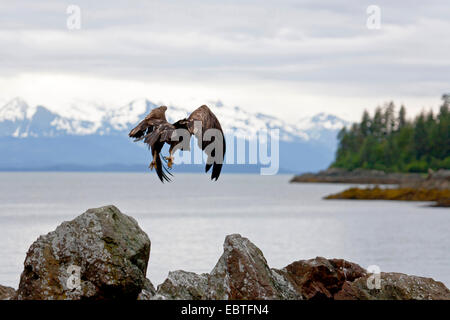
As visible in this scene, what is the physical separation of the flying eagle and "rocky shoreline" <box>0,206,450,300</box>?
1.45 m

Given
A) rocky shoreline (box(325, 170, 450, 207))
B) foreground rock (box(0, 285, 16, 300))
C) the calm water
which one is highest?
foreground rock (box(0, 285, 16, 300))

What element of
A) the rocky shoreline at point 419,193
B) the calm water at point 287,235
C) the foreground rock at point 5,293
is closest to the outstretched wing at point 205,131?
the foreground rock at point 5,293

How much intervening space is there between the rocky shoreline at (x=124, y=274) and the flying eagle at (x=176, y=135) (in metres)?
1.45

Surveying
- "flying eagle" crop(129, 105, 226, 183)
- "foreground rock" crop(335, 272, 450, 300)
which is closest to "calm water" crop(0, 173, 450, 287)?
"foreground rock" crop(335, 272, 450, 300)

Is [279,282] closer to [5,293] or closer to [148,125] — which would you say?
[148,125]

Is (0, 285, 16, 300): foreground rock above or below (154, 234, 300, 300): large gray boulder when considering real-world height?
below

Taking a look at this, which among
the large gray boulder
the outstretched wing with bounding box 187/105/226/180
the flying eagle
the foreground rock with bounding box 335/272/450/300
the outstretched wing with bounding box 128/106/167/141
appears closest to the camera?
the flying eagle

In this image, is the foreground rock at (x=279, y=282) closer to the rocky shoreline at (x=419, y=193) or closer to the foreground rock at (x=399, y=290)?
the foreground rock at (x=399, y=290)

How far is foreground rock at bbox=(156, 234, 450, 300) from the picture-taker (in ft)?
49.2

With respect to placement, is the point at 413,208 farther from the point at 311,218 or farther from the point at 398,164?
the point at 398,164

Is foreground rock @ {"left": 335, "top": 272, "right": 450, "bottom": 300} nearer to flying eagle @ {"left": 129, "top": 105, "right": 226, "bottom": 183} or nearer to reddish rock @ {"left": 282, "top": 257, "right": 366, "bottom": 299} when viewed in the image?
reddish rock @ {"left": 282, "top": 257, "right": 366, "bottom": 299}

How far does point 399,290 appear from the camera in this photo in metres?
16.1

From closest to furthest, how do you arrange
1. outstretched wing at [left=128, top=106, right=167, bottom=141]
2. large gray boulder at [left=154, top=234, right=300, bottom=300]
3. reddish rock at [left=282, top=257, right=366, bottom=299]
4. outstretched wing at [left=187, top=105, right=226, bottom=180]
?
outstretched wing at [left=187, top=105, right=226, bottom=180]
outstretched wing at [left=128, top=106, right=167, bottom=141]
large gray boulder at [left=154, top=234, right=300, bottom=300]
reddish rock at [left=282, top=257, right=366, bottom=299]
